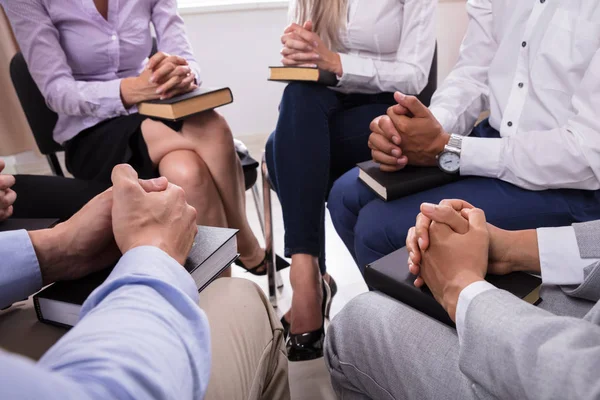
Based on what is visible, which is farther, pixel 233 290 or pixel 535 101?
pixel 535 101

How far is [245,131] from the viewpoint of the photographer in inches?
118

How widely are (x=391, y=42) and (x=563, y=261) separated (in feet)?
2.87

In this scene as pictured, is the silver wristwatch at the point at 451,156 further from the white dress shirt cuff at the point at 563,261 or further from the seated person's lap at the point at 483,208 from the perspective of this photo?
the white dress shirt cuff at the point at 563,261

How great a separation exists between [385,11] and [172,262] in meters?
1.07

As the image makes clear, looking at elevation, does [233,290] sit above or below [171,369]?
below

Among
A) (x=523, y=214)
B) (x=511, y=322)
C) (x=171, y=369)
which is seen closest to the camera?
(x=171, y=369)

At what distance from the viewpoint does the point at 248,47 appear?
109 inches

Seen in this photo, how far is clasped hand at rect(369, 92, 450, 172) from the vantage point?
1.00 meters

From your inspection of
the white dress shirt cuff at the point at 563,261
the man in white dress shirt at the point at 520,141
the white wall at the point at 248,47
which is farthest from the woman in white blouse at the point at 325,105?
the white wall at the point at 248,47

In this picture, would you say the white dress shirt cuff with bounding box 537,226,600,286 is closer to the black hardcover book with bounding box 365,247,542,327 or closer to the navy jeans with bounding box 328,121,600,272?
the black hardcover book with bounding box 365,247,542,327

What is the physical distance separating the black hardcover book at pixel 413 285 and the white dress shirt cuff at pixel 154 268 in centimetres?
31

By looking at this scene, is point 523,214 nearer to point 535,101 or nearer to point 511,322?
point 535,101

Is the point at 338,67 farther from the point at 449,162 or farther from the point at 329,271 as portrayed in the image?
the point at 329,271

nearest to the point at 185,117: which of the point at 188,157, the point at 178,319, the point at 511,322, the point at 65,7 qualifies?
the point at 188,157
